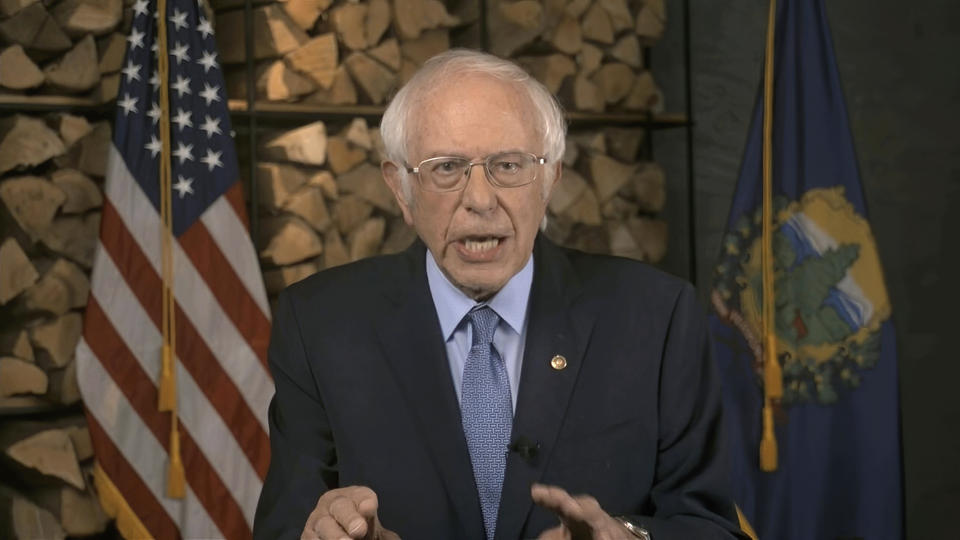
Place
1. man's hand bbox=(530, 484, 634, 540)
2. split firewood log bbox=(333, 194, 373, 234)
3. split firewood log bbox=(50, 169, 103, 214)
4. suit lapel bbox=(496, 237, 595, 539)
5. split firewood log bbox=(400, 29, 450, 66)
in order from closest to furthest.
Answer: man's hand bbox=(530, 484, 634, 540), suit lapel bbox=(496, 237, 595, 539), split firewood log bbox=(50, 169, 103, 214), split firewood log bbox=(333, 194, 373, 234), split firewood log bbox=(400, 29, 450, 66)

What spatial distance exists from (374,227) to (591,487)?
5.62 ft

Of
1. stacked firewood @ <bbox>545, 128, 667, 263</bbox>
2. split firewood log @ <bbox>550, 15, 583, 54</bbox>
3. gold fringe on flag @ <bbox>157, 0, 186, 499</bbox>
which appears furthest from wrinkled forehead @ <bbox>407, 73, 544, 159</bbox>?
split firewood log @ <bbox>550, 15, 583, 54</bbox>

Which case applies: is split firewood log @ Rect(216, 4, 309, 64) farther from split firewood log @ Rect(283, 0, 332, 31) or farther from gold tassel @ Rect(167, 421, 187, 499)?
gold tassel @ Rect(167, 421, 187, 499)

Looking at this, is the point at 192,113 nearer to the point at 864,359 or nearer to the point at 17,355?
the point at 17,355

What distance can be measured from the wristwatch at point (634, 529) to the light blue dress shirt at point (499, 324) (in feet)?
0.97

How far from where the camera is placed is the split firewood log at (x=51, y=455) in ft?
9.34

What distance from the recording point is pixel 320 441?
1.80m

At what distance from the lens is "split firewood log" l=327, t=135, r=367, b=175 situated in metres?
3.31

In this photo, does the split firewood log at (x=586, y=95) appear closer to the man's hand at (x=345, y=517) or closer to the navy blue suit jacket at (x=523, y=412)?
the navy blue suit jacket at (x=523, y=412)

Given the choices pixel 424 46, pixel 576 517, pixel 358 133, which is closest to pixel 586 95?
pixel 424 46

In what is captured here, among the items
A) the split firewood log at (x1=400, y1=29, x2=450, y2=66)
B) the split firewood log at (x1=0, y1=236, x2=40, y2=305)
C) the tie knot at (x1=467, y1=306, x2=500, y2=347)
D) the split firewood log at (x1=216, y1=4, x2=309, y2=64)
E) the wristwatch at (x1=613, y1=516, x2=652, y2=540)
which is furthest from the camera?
the split firewood log at (x1=400, y1=29, x2=450, y2=66)

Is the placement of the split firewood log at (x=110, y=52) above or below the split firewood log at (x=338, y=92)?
above

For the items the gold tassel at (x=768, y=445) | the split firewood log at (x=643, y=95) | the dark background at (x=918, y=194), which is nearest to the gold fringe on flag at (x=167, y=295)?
the gold tassel at (x=768, y=445)

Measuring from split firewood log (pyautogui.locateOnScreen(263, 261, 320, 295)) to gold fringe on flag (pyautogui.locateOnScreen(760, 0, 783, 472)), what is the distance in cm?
116
